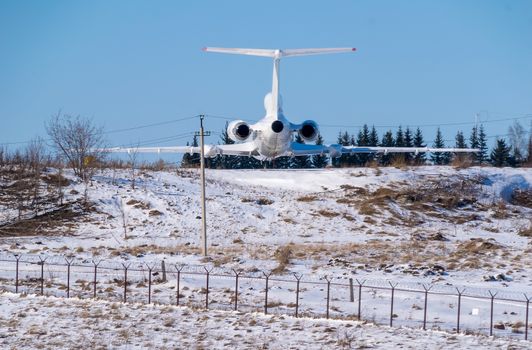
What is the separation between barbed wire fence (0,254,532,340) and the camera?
25.9 metres

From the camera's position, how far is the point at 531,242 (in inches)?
1962

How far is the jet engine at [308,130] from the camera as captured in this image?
58.3m

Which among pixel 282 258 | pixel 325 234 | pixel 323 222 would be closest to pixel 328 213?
pixel 323 222

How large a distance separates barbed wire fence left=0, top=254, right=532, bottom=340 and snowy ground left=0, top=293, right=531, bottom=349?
35.4 inches

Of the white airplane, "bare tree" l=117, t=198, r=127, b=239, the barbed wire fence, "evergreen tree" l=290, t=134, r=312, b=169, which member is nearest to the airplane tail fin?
the white airplane

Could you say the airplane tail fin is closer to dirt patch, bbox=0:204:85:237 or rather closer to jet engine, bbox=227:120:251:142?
jet engine, bbox=227:120:251:142

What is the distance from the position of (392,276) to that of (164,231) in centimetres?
2285

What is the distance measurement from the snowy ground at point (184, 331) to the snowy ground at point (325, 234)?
1.72 metres

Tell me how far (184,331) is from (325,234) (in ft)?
98.7

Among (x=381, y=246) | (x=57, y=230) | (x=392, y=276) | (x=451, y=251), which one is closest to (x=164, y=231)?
(x=57, y=230)

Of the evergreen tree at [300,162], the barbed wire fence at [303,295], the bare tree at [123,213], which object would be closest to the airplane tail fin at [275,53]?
the bare tree at [123,213]

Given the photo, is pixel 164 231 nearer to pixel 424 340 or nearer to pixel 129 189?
pixel 129 189

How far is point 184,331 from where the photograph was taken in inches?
983

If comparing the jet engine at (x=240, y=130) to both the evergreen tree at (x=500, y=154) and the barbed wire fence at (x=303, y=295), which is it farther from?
the evergreen tree at (x=500, y=154)
